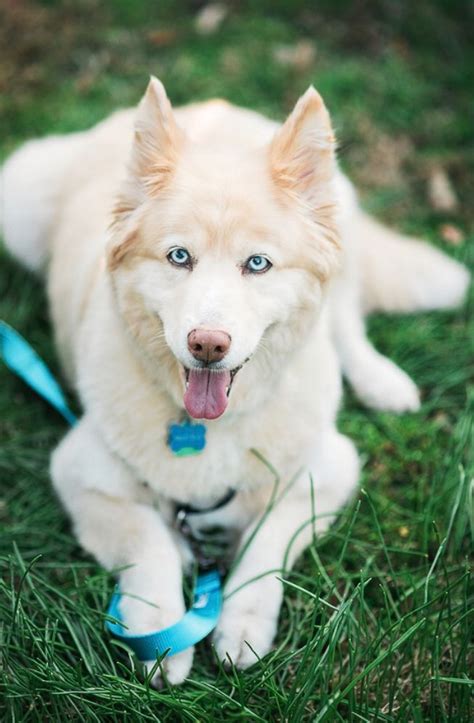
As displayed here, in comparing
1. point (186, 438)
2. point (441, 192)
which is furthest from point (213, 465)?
point (441, 192)

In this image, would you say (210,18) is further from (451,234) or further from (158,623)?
(158,623)

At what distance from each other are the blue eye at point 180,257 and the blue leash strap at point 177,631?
3.62ft

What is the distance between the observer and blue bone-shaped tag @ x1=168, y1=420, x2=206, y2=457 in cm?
264

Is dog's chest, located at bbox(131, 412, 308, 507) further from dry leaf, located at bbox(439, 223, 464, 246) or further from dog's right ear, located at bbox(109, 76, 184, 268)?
dry leaf, located at bbox(439, 223, 464, 246)

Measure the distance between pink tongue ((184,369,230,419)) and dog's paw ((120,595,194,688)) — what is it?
648 mm

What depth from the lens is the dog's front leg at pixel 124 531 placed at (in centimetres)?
246

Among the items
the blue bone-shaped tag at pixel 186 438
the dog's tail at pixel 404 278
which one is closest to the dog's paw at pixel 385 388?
the dog's tail at pixel 404 278

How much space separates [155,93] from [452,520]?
180 cm

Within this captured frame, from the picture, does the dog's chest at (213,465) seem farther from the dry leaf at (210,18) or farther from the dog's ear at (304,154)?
the dry leaf at (210,18)

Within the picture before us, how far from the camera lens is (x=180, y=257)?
2.37 metres

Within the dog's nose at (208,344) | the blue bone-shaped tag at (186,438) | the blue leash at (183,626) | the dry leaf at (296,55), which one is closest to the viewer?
the dog's nose at (208,344)

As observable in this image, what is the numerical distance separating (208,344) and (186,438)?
59 cm

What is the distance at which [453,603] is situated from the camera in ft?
8.50

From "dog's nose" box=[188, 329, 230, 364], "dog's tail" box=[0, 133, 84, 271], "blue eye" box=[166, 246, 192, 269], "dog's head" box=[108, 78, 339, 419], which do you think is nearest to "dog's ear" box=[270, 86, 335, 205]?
"dog's head" box=[108, 78, 339, 419]
